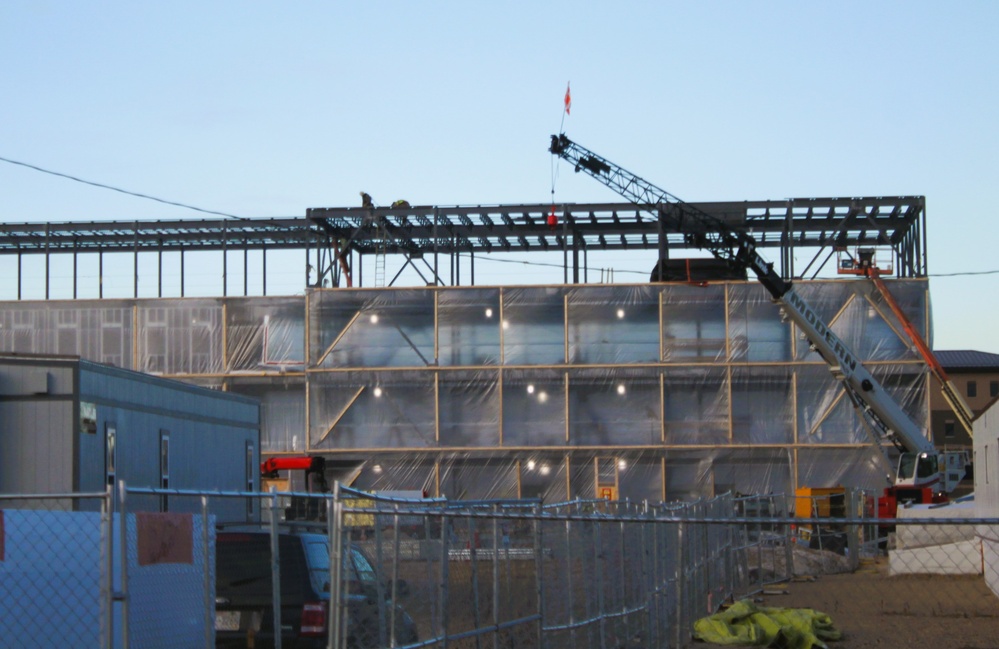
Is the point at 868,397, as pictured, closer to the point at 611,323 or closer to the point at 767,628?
the point at 611,323

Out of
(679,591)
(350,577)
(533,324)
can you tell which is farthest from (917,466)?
(350,577)

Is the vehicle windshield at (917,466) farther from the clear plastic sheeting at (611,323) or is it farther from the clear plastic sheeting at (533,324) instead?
the clear plastic sheeting at (533,324)

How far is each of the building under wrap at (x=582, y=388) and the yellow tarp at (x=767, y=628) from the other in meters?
28.7

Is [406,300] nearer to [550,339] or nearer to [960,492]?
[550,339]

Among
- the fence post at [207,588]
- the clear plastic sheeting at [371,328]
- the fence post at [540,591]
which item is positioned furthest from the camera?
the clear plastic sheeting at [371,328]

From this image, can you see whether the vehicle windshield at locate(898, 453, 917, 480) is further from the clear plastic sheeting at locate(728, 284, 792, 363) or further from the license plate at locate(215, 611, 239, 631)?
the license plate at locate(215, 611, 239, 631)

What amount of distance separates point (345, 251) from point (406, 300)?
4184mm

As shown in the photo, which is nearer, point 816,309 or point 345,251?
point 816,309

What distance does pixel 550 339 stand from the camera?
1811 inches

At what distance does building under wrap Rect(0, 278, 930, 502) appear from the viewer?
45000 millimetres

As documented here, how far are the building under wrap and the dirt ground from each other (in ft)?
56.6

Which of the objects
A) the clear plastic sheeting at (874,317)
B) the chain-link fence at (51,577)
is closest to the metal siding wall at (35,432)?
the chain-link fence at (51,577)

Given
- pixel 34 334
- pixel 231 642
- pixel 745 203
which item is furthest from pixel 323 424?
pixel 231 642

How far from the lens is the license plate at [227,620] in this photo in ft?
32.0
